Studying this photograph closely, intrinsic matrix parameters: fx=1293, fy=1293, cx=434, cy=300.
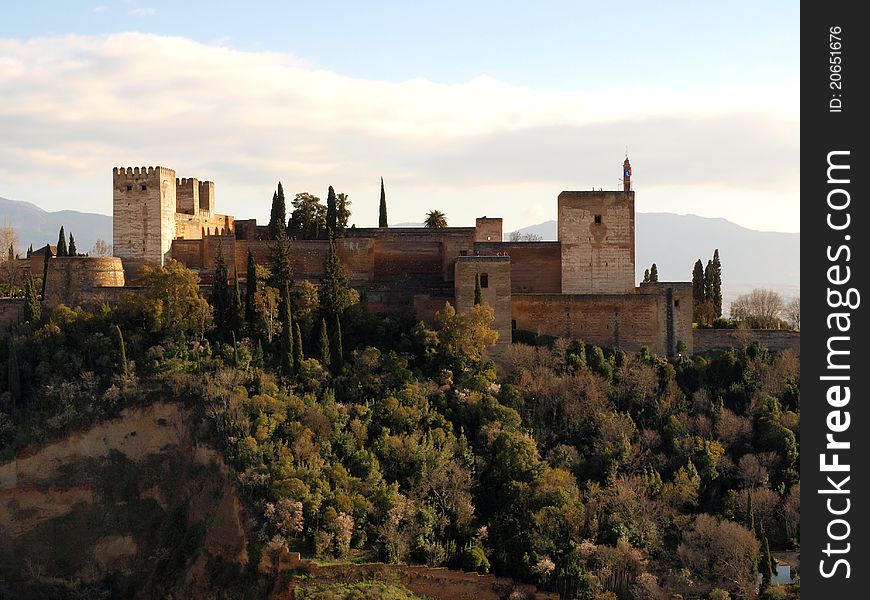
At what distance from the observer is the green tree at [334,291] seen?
1400 inches

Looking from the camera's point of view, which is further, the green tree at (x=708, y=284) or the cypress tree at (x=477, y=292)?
the green tree at (x=708, y=284)

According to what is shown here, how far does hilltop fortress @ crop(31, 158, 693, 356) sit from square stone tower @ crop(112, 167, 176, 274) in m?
0.03

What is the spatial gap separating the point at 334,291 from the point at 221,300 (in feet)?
10.2

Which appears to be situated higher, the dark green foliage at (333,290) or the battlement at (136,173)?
the battlement at (136,173)

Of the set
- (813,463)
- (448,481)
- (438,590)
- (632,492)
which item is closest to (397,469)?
(448,481)

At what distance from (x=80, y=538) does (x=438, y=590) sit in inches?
391

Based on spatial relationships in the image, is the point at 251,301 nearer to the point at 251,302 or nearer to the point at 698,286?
the point at 251,302

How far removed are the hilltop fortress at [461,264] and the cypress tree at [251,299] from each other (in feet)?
11.2

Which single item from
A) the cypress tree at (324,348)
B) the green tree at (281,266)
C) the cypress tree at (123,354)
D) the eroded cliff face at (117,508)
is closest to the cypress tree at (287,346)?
the cypress tree at (324,348)

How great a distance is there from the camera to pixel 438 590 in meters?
28.1

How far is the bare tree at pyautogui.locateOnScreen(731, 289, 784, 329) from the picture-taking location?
40.1 meters

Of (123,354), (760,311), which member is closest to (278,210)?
(123,354)

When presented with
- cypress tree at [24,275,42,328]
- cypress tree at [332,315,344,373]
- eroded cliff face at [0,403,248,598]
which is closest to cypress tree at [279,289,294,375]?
cypress tree at [332,315,344,373]

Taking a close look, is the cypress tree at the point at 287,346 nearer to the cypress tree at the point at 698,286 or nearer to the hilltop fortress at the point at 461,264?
the hilltop fortress at the point at 461,264
